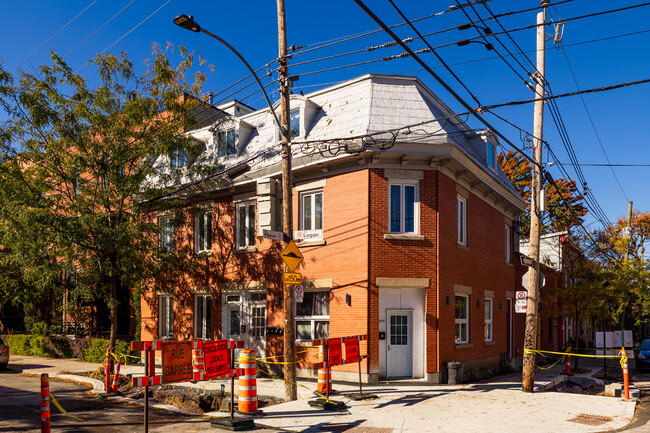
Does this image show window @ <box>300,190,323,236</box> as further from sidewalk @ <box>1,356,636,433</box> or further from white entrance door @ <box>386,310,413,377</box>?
sidewalk @ <box>1,356,636,433</box>

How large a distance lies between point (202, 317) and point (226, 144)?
22.0ft

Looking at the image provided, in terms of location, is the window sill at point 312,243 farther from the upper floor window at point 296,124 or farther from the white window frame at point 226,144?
the white window frame at point 226,144

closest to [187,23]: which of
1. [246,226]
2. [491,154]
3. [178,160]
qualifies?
[246,226]

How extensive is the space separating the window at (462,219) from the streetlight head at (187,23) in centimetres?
1108

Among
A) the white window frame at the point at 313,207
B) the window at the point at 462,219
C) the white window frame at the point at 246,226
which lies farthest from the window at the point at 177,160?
the window at the point at 462,219

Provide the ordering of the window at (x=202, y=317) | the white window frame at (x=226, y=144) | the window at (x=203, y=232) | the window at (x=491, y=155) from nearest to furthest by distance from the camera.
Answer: the window at (x=202, y=317)
the white window frame at (x=226, y=144)
the window at (x=203, y=232)
the window at (x=491, y=155)

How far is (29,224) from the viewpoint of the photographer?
639 inches

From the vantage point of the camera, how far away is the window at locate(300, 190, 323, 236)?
58.5 feet

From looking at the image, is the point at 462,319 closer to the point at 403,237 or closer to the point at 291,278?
the point at 403,237

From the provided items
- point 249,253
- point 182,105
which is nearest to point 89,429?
point 249,253

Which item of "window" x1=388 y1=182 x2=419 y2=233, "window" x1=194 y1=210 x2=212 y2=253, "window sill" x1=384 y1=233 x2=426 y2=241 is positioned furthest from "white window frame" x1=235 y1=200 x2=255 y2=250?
"window sill" x1=384 y1=233 x2=426 y2=241

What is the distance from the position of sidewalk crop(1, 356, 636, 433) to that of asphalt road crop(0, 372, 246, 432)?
132 centimetres

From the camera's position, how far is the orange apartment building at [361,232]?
54.0 ft

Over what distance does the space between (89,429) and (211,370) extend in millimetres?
2447
